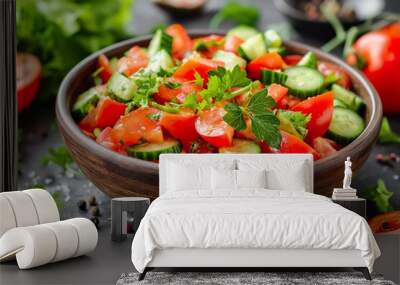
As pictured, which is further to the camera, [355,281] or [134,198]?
[134,198]

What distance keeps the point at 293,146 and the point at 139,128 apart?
27.2 inches

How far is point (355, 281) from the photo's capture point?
11.2ft

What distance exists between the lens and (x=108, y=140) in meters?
4.12

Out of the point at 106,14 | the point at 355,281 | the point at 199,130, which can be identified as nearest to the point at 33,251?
the point at 199,130

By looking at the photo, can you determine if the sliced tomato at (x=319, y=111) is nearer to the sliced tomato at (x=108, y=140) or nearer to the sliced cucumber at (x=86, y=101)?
the sliced tomato at (x=108, y=140)

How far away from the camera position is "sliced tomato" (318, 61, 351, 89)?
179 inches

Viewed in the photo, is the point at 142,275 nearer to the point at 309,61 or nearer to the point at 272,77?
the point at 272,77

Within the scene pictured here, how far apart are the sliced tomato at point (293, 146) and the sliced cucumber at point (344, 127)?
0.63 feet

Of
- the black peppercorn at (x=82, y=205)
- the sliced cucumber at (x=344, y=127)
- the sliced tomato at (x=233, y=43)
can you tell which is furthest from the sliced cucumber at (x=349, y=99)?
the black peppercorn at (x=82, y=205)

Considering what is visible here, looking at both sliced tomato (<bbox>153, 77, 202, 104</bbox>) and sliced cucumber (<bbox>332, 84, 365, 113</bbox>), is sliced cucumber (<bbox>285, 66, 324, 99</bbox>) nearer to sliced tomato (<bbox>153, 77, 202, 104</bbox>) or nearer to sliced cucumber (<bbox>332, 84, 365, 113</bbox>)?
sliced cucumber (<bbox>332, 84, 365, 113</bbox>)

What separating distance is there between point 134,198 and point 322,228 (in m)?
0.97

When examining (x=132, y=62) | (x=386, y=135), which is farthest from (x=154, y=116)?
(x=386, y=135)

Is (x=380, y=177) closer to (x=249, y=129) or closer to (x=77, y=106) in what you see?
(x=249, y=129)

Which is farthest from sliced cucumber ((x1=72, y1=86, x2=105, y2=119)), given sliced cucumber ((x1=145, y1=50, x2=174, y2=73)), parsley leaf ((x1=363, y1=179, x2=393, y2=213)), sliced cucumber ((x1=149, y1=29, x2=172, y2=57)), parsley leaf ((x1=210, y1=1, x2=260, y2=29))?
parsley leaf ((x1=210, y1=1, x2=260, y2=29))
